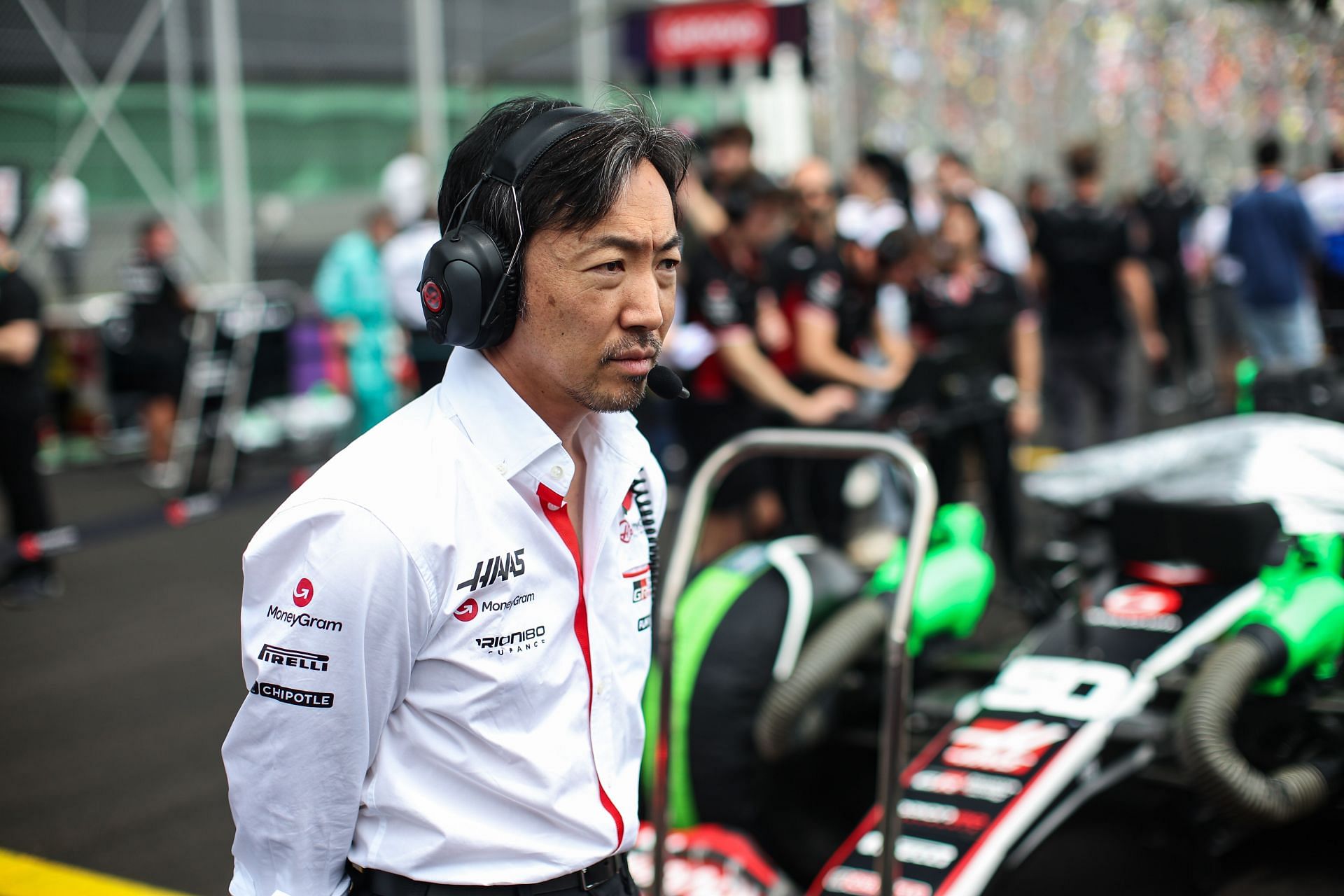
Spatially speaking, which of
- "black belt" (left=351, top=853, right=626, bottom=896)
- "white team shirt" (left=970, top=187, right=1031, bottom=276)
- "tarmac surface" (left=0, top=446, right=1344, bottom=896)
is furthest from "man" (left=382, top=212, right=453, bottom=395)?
"black belt" (left=351, top=853, right=626, bottom=896)

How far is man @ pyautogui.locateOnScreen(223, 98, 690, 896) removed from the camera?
59.8 inches

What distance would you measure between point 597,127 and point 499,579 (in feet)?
1.84

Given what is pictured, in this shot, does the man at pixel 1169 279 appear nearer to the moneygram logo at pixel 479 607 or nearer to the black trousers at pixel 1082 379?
the black trousers at pixel 1082 379

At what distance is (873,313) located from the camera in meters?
7.84

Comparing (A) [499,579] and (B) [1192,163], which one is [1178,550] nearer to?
(A) [499,579]

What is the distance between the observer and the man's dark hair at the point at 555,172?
1.63 metres

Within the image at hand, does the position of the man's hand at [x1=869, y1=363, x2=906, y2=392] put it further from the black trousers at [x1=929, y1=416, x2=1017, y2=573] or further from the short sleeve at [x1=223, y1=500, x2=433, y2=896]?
the short sleeve at [x1=223, y1=500, x2=433, y2=896]

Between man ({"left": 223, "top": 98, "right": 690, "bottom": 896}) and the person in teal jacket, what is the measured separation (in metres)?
7.46

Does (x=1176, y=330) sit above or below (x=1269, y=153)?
below

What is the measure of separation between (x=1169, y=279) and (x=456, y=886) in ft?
38.0

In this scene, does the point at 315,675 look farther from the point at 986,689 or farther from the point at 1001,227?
the point at 1001,227

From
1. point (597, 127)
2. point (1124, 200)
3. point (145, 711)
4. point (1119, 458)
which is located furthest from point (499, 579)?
point (1124, 200)

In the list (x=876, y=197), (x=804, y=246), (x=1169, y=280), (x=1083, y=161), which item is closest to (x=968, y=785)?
(x=804, y=246)

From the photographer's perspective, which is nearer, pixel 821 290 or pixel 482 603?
pixel 482 603
